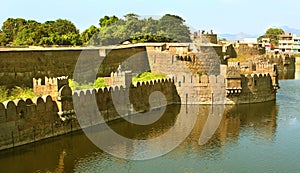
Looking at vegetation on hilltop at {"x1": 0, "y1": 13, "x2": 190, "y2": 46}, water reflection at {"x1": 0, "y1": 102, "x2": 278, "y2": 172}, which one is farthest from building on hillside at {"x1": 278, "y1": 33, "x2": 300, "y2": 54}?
water reflection at {"x1": 0, "y1": 102, "x2": 278, "y2": 172}

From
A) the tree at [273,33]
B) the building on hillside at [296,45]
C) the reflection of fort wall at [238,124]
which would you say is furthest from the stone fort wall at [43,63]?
the tree at [273,33]

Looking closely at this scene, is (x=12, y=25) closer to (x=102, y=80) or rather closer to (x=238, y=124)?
(x=102, y=80)

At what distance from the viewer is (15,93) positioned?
866 inches

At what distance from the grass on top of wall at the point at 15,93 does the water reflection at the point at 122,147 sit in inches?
130

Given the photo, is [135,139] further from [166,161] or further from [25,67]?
[25,67]

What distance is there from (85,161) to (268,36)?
106 meters

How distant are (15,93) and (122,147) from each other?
23.4 ft

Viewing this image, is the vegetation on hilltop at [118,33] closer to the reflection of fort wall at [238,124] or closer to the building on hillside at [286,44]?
the reflection of fort wall at [238,124]

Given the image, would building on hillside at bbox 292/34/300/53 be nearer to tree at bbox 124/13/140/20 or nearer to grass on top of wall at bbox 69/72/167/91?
→ tree at bbox 124/13/140/20

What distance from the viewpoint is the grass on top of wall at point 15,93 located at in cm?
2073

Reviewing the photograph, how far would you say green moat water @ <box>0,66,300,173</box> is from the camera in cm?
1550

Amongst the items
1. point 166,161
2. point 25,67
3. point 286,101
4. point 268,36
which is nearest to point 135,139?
point 166,161

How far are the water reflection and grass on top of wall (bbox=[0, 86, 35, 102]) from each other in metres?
3.31

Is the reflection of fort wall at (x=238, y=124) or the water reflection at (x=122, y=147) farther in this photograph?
the reflection of fort wall at (x=238, y=124)
